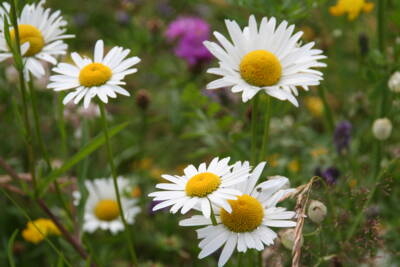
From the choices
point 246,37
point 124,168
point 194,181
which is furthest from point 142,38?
point 194,181

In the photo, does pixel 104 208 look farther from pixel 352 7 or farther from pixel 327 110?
pixel 352 7

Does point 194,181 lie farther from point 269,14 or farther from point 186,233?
point 186,233

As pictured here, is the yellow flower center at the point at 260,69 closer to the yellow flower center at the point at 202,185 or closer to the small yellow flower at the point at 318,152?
the yellow flower center at the point at 202,185

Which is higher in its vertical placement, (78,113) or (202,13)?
(202,13)

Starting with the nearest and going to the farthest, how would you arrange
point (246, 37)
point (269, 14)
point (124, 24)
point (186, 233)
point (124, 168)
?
point (246, 37) < point (269, 14) < point (186, 233) < point (124, 168) < point (124, 24)

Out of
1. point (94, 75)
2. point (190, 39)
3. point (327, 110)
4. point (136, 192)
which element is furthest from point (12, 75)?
point (327, 110)

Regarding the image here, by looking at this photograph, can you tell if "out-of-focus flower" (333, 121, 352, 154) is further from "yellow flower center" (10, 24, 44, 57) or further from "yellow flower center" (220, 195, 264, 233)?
"yellow flower center" (10, 24, 44, 57)
